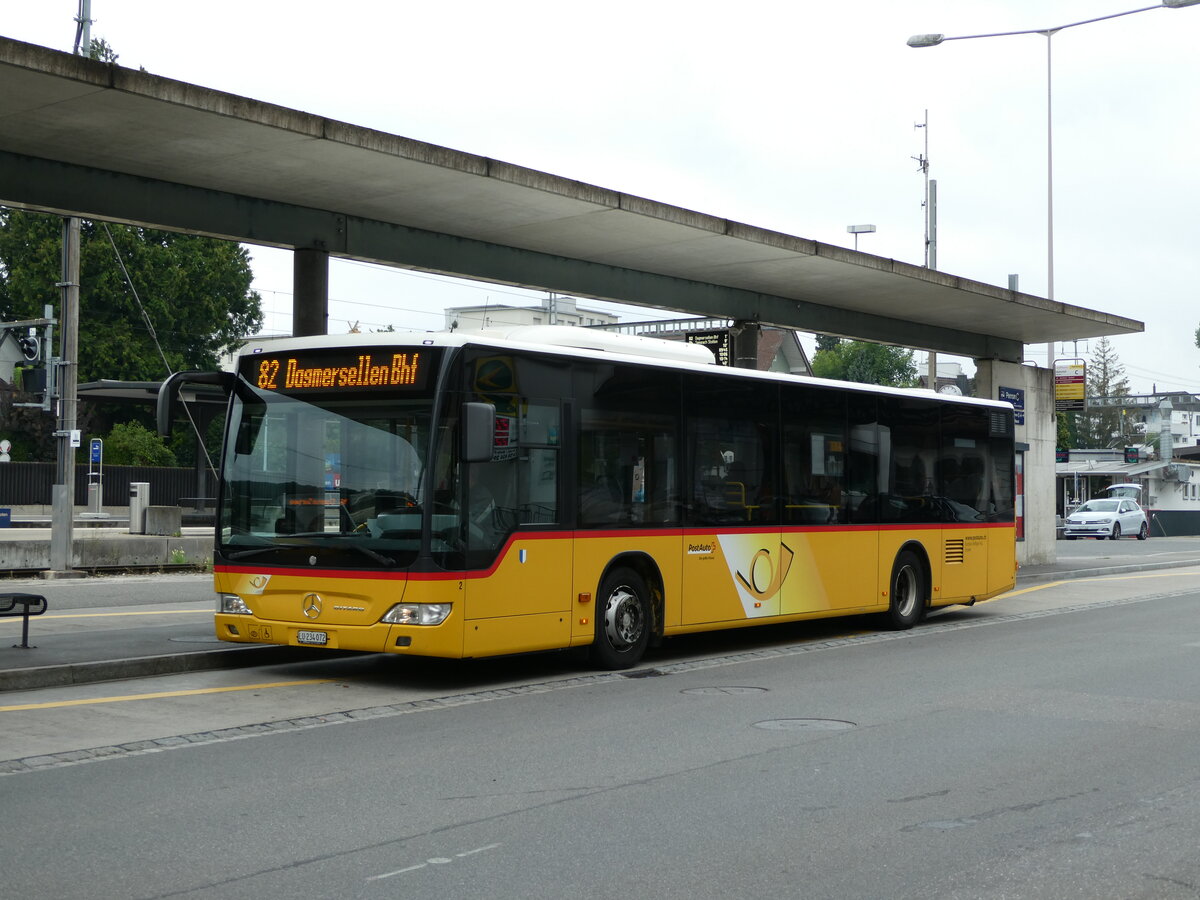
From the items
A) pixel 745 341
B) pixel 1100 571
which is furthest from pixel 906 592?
pixel 1100 571

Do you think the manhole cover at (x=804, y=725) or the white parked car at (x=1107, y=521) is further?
the white parked car at (x=1107, y=521)

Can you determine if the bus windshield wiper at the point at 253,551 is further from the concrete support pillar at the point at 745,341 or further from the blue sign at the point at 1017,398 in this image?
the blue sign at the point at 1017,398

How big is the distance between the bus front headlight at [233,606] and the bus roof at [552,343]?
6.81 ft

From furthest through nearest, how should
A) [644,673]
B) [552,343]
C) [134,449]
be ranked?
[134,449] < [644,673] < [552,343]

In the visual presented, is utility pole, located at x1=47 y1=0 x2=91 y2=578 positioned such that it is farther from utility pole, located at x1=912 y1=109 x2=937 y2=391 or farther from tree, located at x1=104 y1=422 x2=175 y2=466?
tree, located at x1=104 y1=422 x2=175 y2=466

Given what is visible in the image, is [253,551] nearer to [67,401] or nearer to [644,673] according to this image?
[644,673]

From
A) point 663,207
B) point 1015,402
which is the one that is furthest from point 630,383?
point 1015,402

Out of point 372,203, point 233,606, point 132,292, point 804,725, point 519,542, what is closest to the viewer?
point 804,725

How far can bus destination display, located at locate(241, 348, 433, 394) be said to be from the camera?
11094mm

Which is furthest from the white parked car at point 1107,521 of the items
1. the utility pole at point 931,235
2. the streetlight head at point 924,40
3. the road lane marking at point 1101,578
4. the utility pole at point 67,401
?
the utility pole at point 67,401

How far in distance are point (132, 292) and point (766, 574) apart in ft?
164

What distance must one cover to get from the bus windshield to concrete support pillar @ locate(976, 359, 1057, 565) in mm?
19023

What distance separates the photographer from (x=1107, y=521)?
5366 cm

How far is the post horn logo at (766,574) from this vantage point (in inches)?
561
